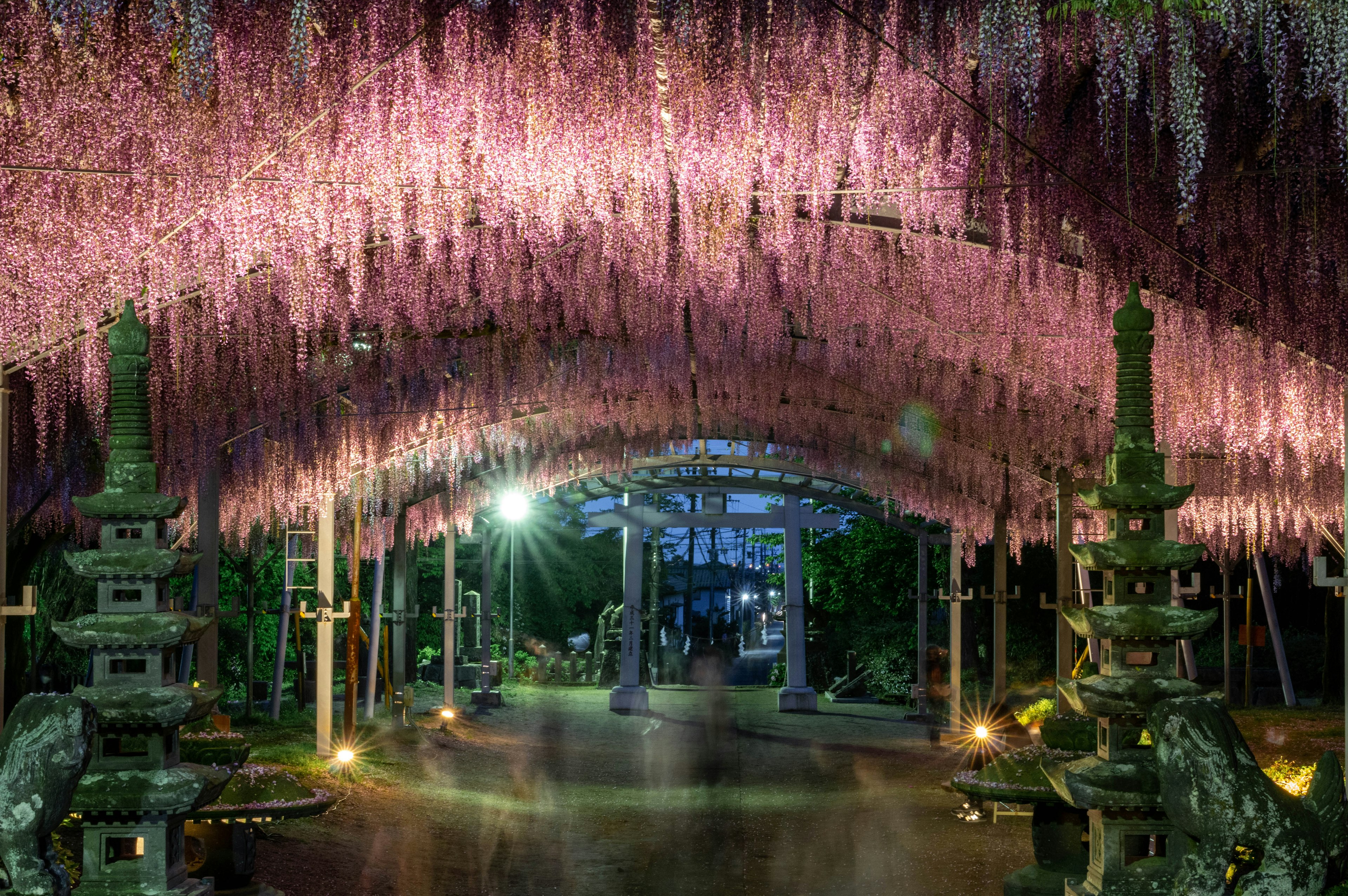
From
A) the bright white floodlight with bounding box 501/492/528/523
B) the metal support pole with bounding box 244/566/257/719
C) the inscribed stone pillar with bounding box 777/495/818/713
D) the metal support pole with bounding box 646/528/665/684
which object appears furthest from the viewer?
the metal support pole with bounding box 646/528/665/684

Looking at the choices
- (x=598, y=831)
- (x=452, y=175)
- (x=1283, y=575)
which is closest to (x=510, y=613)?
(x=1283, y=575)

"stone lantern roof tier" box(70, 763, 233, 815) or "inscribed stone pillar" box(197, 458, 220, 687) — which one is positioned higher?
"inscribed stone pillar" box(197, 458, 220, 687)

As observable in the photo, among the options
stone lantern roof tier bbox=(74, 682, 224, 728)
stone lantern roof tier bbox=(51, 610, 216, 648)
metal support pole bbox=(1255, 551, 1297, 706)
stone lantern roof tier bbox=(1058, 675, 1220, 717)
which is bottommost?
metal support pole bbox=(1255, 551, 1297, 706)

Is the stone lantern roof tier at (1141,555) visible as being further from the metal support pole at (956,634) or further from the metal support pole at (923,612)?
the metal support pole at (923,612)

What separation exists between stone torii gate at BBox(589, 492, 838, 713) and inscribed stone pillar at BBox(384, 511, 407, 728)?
3683 millimetres

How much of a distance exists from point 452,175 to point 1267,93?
14.1 feet

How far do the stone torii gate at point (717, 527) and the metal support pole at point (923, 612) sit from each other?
95.8 inches

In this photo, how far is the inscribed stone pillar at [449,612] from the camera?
1967 centimetres

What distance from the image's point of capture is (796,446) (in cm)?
1977

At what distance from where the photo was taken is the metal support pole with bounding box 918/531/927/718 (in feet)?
68.0

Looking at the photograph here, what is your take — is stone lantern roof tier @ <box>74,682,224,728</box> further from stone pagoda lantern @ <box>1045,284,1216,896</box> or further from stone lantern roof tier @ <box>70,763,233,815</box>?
stone pagoda lantern @ <box>1045,284,1216,896</box>

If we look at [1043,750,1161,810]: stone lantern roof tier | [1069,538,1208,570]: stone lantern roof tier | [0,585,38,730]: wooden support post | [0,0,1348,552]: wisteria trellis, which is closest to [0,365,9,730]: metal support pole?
[0,585,38,730]: wooden support post

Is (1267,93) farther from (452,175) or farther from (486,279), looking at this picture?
(486,279)

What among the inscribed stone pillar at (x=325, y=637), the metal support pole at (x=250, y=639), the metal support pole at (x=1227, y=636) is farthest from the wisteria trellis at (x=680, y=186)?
the metal support pole at (x=1227, y=636)
